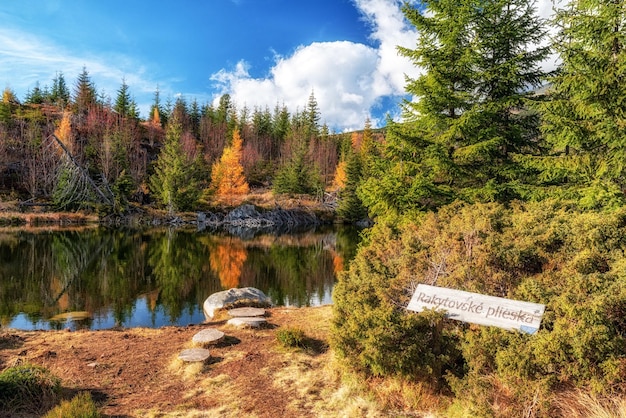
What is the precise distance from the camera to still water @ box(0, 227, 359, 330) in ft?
41.3

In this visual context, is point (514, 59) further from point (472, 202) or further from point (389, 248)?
point (389, 248)

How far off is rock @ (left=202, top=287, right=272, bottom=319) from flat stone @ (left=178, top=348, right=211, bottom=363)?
3853 mm

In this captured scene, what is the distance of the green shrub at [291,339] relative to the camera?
25.7 ft

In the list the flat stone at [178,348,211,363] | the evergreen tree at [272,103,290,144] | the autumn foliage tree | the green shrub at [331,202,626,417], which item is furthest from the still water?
the evergreen tree at [272,103,290,144]

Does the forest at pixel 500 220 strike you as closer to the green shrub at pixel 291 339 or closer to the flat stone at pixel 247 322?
the green shrub at pixel 291 339

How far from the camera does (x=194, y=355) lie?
289 inches

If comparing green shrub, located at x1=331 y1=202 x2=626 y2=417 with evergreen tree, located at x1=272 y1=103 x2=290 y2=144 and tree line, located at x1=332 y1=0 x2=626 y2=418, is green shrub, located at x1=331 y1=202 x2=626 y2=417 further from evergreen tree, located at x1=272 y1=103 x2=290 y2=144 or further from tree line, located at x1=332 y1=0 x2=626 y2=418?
evergreen tree, located at x1=272 y1=103 x2=290 y2=144

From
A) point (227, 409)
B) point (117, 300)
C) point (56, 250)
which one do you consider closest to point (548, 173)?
point (227, 409)

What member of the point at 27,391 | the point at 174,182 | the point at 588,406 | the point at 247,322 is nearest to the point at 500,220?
the point at 588,406

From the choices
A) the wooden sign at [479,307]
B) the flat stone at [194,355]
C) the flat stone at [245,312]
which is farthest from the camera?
the flat stone at [245,312]

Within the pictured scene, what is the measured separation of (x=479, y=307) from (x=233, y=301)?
8.46 m

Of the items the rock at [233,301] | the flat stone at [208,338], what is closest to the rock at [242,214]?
the rock at [233,301]

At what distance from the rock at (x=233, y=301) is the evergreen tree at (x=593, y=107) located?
8.96 meters

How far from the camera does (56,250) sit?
23.2 metres
